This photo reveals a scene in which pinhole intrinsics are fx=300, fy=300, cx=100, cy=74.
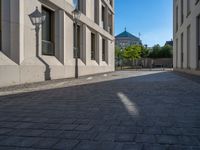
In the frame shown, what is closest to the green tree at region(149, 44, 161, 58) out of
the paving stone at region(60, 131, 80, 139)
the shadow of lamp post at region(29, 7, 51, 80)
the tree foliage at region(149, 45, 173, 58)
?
the tree foliage at region(149, 45, 173, 58)

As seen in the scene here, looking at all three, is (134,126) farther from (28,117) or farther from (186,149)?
(28,117)

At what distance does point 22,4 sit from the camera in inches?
526

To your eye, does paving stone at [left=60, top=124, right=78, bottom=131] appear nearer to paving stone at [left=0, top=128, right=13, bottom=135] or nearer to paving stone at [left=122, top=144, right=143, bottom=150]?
paving stone at [left=0, top=128, right=13, bottom=135]

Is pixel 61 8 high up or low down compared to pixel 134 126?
up

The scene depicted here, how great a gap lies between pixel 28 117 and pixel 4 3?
8.22 m

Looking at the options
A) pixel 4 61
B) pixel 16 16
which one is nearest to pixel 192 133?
pixel 4 61

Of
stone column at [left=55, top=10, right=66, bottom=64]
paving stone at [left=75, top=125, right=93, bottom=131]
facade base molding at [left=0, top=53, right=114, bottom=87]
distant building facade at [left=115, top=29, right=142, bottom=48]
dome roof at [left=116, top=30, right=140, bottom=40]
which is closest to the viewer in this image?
paving stone at [left=75, top=125, right=93, bottom=131]

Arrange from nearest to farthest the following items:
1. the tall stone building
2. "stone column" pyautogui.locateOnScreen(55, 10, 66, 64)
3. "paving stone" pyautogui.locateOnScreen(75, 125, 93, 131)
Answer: "paving stone" pyautogui.locateOnScreen(75, 125, 93, 131) → the tall stone building → "stone column" pyautogui.locateOnScreen(55, 10, 66, 64)

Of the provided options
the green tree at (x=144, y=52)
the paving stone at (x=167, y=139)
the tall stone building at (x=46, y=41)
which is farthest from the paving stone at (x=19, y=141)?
the green tree at (x=144, y=52)

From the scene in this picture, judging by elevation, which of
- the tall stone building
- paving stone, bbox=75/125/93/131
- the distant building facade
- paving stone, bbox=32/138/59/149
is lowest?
paving stone, bbox=32/138/59/149

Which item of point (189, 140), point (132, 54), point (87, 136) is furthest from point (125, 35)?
point (189, 140)

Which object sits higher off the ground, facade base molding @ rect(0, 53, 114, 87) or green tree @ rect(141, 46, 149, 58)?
green tree @ rect(141, 46, 149, 58)

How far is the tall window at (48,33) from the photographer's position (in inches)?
668

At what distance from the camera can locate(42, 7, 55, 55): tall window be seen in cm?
1697
